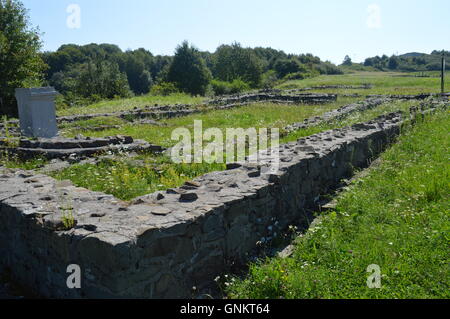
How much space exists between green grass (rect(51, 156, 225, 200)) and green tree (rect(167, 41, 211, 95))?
110 feet

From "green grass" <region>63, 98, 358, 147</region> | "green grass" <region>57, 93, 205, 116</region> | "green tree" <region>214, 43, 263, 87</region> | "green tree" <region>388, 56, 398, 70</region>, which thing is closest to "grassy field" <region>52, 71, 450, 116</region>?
"green grass" <region>57, 93, 205, 116</region>

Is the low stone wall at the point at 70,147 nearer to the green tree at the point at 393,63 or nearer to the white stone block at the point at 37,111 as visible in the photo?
the white stone block at the point at 37,111

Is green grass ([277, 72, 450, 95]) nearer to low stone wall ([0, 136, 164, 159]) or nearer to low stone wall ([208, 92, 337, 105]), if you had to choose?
low stone wall ([208, 92, 337, 105])

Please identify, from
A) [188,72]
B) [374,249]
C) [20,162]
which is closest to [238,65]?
[188,72]

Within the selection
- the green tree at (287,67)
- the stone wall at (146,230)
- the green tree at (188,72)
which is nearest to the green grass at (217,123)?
the stone wall at (146,230)

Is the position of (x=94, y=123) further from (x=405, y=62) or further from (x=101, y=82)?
(x=405, y=62)

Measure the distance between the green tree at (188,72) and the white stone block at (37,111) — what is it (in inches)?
1180

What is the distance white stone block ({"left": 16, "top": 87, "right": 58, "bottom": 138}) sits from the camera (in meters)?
9.72

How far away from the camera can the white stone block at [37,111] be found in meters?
9.72

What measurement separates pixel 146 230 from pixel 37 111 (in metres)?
8.26

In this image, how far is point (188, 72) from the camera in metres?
40.0

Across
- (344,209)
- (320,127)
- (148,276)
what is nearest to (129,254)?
(148,276)
